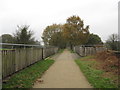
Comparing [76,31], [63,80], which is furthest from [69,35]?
[63,80]

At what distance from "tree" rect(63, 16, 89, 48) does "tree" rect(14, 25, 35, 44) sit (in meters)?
26.0

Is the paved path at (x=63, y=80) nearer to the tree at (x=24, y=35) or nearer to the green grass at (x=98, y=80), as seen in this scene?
the green grass at (x=98, y=80)

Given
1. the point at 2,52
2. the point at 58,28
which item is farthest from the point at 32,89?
the point at 58,28

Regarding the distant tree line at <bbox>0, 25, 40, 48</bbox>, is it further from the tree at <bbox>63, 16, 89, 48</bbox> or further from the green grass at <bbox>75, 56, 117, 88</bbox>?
→ the tree at <bbox>63, 16, 89, 48</bbox>

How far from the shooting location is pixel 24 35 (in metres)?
20.5

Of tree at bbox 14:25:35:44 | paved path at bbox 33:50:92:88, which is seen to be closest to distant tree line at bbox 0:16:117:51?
tree at bbox 14:25:35:44

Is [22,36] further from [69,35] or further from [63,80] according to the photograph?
[69,35]

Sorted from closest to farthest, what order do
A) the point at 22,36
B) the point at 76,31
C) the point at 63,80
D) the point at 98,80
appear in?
the point at 98,80 → the point at 63,80 → the point at 22,36 → the point at 76,31

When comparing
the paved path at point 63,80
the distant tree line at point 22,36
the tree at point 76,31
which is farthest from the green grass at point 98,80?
the tree at point 76,31

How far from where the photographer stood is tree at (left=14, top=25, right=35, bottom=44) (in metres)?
19.8

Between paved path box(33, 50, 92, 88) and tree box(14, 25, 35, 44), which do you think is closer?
paved path box(33, 50, 92, 88)

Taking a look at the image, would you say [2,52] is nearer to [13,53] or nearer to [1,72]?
[1,72]

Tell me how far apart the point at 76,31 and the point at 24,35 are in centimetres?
2812

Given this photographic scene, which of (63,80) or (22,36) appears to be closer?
(63,80)
